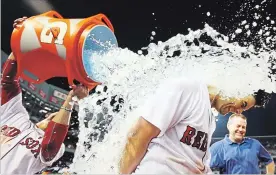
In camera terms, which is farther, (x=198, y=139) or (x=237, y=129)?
(x=237, y=129)

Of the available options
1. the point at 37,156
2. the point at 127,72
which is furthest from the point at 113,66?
the point at 37,156

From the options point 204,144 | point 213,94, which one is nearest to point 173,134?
point 204,144

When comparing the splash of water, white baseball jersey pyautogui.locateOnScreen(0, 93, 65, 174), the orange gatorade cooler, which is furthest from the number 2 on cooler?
white baseball jersey pyautogui.locateOnScreen(0, 93, 65, 174)

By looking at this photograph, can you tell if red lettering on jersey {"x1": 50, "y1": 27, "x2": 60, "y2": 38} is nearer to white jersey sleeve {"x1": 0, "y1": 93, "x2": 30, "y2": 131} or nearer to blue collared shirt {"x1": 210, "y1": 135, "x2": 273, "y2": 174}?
white jersey sleeve {"x1": 0, "y1": 93, "x2": 30, "y2": 131}

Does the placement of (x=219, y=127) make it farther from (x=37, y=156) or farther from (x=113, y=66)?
(x=37, y=156)

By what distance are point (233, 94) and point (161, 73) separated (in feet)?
1.35

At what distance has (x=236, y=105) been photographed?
7.00 feet

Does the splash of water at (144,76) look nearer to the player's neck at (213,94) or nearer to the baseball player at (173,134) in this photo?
the player's neck at (213,94)

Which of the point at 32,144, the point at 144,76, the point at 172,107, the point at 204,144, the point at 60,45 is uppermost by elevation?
the point at 60,45

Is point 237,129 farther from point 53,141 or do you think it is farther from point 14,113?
point 14,113

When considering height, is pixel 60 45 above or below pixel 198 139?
above

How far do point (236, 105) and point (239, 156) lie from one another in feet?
0.94

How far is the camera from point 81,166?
2.36m

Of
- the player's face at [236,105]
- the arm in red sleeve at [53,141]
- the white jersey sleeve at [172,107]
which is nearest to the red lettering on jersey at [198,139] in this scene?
the white jersey sleeve at [172,107]
